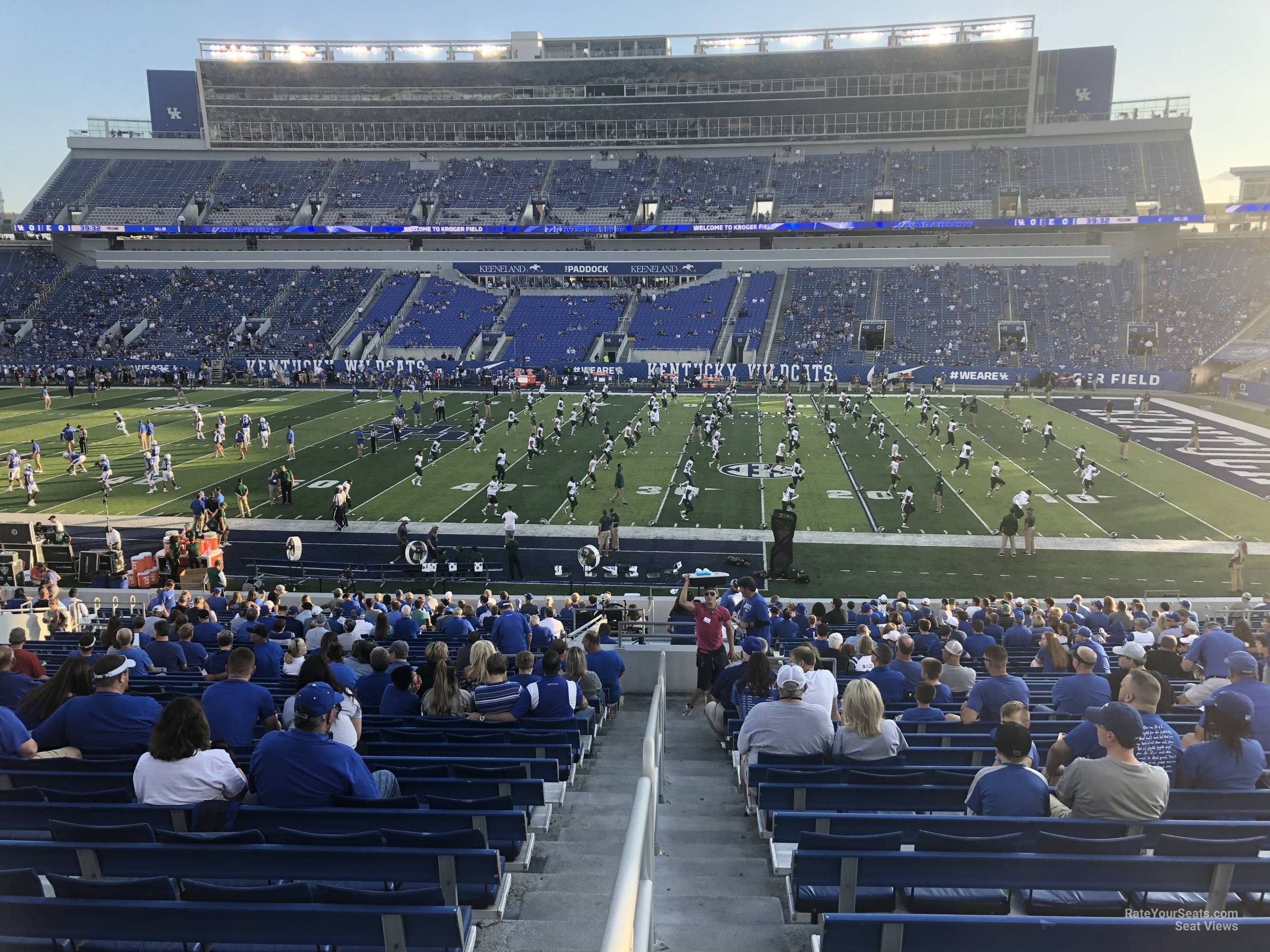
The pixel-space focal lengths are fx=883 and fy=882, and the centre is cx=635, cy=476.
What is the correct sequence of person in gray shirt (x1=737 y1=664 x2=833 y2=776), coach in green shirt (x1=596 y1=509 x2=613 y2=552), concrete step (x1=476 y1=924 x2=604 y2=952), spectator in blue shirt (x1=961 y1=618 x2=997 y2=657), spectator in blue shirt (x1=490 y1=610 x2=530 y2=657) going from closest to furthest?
concrete step (x1=476 y1=924 x2=604 y2=952), person in gray shirt (x1=737 y1=664 x2=833 y2=776), spectator in blue shirt (x1=490 y1=610 x2=530 y2=657), spectator in blue shirt (x1=961 y1=618 x2=997 y2=657), coach in green shirt (x1=596 y1=509 x2=613 y2=552)

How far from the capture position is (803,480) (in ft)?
101

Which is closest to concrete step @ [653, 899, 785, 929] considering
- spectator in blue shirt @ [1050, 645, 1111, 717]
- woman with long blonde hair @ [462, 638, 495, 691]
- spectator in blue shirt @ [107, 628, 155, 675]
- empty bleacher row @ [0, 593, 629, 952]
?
empty bleacher row @ [0, 593, 629, 952]

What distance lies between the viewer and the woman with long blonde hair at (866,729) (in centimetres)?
569

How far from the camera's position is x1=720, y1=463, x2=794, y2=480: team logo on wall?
3141cm

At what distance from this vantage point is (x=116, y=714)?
570cm

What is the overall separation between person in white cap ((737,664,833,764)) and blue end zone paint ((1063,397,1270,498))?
29096mm

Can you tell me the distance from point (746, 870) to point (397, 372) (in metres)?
54.1

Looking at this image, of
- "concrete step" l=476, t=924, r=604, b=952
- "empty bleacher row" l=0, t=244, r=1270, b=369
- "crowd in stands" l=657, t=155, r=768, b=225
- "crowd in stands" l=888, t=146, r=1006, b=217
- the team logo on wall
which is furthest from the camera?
"crowd in stands" l=657, t=155, r=768, b=225

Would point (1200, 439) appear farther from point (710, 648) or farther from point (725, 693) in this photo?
point (725, 693)

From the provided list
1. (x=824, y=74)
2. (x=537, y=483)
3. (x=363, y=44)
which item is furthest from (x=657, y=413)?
(x=363, y=44)

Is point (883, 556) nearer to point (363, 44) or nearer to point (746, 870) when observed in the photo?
point (746, 870)

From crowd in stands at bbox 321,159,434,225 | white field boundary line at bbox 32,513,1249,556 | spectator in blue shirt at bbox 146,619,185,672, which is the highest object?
crowd in stands at bbox 321,159,434,225

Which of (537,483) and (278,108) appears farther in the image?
(278,108)

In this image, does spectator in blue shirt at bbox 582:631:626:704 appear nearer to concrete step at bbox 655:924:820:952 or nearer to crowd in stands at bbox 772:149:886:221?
concrete step at bbox 655:924:820:952
